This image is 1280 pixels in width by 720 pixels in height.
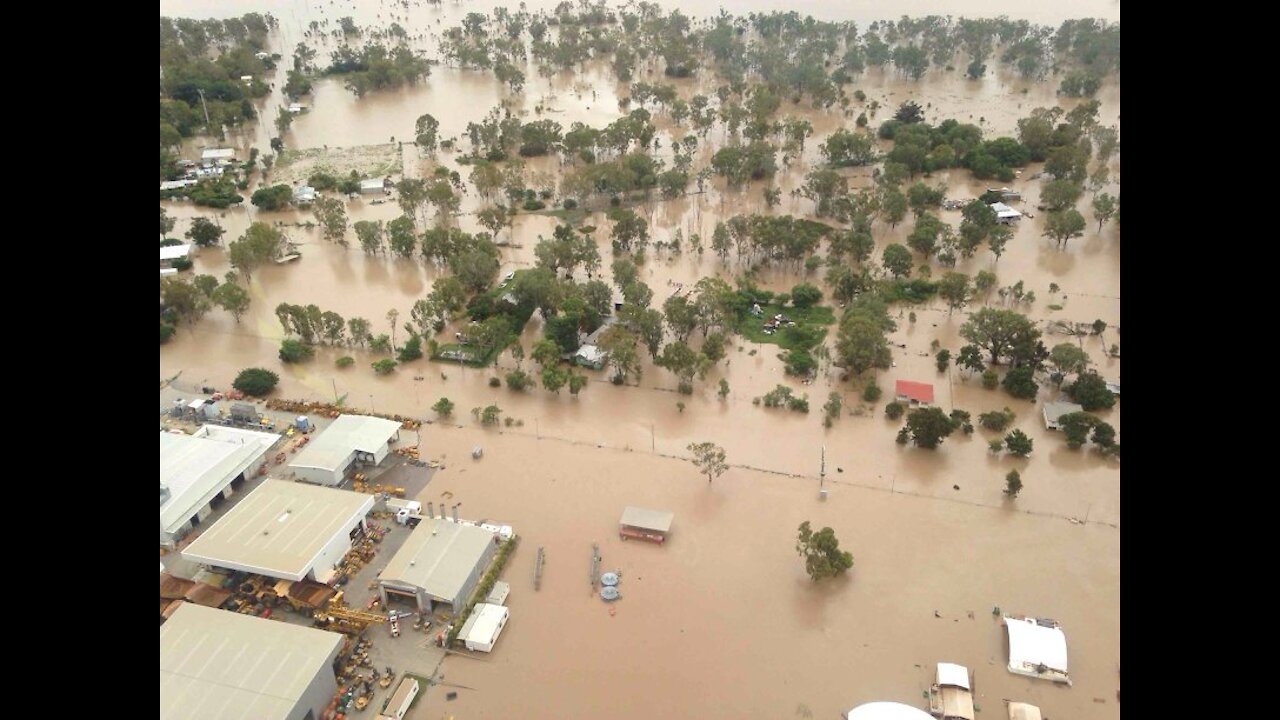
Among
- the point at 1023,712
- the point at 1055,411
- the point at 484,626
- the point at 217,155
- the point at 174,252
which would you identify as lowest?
the point at 1023,712

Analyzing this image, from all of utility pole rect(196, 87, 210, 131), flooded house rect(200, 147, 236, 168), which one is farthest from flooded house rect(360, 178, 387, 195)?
utility pole rect(196, 87, 210, 131)

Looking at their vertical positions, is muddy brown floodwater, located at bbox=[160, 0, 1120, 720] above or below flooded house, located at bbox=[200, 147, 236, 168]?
below

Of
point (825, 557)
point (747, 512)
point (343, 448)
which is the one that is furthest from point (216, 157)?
point (825, 557)

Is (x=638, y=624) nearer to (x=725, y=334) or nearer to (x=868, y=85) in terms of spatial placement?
(x=725, y=334)

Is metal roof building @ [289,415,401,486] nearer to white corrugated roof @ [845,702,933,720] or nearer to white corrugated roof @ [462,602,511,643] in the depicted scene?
white corrugated roof @ [462,602,511,643]

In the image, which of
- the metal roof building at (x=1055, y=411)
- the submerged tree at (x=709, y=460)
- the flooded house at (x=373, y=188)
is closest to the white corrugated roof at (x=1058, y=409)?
the metal roof building at (x=1055, y=411)

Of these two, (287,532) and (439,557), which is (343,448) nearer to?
(287,532)
